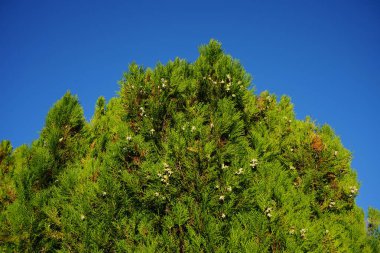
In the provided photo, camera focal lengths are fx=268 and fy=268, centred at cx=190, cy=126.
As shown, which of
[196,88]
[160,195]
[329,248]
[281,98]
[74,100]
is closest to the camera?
[160,195]

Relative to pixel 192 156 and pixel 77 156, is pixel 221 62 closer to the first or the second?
pixel 192 156

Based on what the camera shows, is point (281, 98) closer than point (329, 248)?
No

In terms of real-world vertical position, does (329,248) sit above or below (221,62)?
below

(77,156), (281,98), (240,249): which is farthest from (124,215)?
(281,98)

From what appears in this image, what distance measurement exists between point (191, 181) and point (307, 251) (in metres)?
2.19

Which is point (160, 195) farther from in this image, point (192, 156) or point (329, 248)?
point (329, 248)

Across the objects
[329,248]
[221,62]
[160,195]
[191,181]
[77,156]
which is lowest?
[329,248]

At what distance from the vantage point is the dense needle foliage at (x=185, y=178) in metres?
4.34

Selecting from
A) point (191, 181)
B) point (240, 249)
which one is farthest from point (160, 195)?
point (240, 249)

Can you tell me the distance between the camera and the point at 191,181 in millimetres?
4590

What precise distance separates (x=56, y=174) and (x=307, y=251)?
525cm

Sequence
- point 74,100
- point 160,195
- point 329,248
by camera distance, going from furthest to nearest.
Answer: point 74,100 → point 329,248 → point 160,195

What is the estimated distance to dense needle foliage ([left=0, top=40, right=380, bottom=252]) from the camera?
4340mm

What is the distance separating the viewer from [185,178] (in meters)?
4.58
